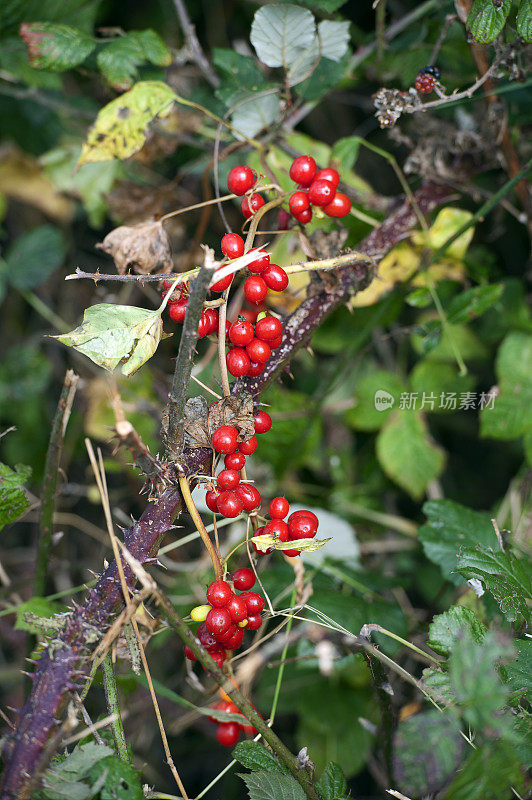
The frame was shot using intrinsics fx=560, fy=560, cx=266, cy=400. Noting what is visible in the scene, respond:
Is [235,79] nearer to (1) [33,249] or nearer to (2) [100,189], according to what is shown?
(2) [100,189]

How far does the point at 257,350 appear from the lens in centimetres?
69

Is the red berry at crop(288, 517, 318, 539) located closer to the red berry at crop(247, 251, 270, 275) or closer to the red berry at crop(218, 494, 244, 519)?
the red berry at crop(218, 494, 244, 519)

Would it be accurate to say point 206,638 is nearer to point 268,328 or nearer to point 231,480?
point 231,480

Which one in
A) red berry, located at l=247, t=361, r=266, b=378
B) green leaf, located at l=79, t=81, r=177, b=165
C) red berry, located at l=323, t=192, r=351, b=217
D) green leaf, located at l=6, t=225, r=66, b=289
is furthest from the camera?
green leaf, located at l=6, t=225, r=66, b=289

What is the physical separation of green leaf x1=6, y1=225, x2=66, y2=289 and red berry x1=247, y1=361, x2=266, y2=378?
3.31 feet

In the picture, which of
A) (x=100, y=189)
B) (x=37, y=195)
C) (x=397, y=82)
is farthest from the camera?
(x=37, y=195)

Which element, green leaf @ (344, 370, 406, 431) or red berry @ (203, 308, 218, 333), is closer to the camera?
red berry @ (203, 308, 218, 333)

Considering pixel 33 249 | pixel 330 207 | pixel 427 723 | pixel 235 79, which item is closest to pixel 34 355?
pixel 33 249

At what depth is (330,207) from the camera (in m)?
0.82

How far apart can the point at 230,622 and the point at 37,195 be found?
51.6 inches

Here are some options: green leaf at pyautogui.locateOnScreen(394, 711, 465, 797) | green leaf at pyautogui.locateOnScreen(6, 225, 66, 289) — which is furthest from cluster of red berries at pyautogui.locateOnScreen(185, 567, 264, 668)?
green leaf at pyautogui.locateOnScreen(6, 225, 66, 289)

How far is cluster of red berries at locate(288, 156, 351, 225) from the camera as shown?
79 cm

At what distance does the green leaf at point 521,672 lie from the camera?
0.67 metres

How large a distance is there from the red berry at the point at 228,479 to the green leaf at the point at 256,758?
34 cm
